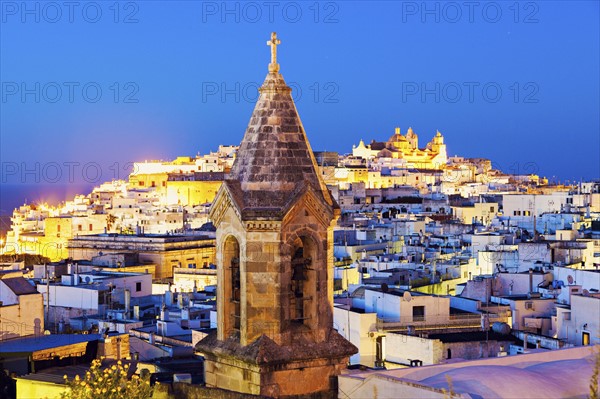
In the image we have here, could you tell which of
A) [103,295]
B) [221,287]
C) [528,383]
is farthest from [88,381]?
[103,295]

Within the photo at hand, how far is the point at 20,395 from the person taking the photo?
14.1 metres

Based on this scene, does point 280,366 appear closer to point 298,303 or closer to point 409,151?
point 298,303

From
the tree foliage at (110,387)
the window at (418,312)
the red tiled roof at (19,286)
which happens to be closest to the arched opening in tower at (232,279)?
the tree foliage at (110,387)

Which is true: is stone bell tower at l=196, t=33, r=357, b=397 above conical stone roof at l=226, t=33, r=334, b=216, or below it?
below

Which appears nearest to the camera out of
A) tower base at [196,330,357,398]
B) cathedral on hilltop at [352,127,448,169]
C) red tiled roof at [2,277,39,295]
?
tower base at [196,330,357,398]

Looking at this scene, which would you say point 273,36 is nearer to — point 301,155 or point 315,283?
point 301,155

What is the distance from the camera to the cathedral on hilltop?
141 meters

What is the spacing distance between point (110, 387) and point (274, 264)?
2.34 meters

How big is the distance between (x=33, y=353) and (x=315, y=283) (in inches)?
265

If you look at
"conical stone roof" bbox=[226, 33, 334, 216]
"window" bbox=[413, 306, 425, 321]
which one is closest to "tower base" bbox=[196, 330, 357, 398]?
"conical stone roof" bbox=[226, 33, 334, 216]

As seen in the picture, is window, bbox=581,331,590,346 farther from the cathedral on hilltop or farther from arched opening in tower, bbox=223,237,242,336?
the cathedral on hilltop

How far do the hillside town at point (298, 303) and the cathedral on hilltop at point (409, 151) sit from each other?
77782mm

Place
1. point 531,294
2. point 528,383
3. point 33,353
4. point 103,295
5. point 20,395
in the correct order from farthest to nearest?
point 103,295 < point 531,294 < point 33,353 < point 20,395 < point 528,383

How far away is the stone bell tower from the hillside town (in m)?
0.01
